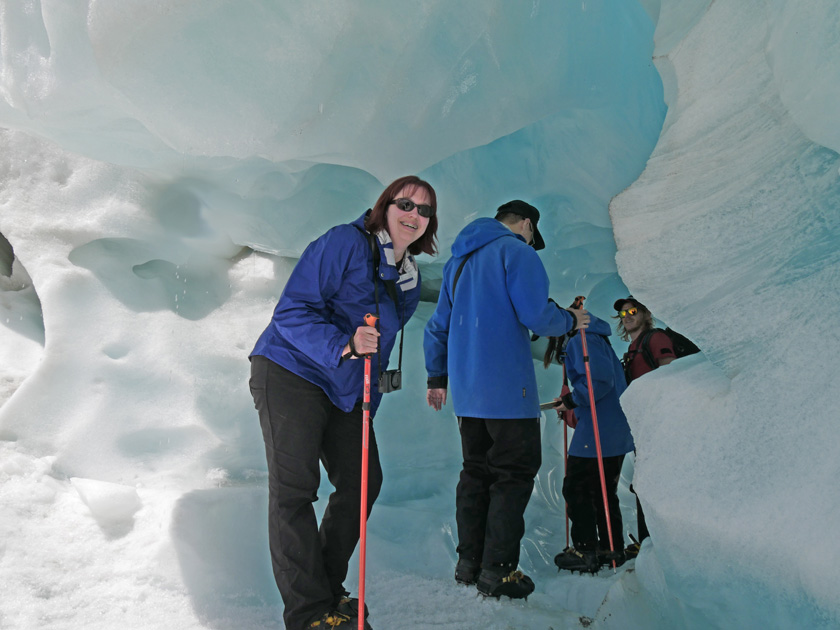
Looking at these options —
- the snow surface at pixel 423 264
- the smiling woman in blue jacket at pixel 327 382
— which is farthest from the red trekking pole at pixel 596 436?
the smiling woman in blue jacket at pixel 327 382

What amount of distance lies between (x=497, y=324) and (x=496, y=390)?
0.25 meters

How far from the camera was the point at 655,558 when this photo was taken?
2154 millimetres

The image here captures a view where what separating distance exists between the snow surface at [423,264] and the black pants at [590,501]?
0.19 m

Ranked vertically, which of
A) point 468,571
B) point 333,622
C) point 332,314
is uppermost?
point 332,314

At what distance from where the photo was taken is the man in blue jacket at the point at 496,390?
2340mm

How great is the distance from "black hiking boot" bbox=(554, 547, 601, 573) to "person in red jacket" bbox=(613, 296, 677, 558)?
41 cm

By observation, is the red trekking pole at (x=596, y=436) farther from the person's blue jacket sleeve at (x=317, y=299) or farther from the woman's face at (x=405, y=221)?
the person's blue jacket sleeve at (x=317, y=299)

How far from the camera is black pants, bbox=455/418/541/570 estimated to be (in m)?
2.33

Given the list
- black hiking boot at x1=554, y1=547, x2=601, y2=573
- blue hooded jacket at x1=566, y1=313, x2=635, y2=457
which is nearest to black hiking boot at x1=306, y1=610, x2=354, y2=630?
black hiking boot at x1=554, y1=547, x2=601, y2=573

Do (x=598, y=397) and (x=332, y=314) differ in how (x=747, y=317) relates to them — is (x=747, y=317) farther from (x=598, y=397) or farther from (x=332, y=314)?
(x=598, y=397)

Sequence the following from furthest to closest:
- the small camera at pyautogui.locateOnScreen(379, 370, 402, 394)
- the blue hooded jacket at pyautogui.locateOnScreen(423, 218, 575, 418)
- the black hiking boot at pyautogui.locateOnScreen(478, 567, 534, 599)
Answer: the blue hooded jacket at pyautogui.locateOnScreen(423, 218, 575, 418), the black hiking boot at pyautogui.locateOnScreen(478, 567, 534, 599), the small camera at pyautogui.locateOnScreen(379, 370, 402, 394)

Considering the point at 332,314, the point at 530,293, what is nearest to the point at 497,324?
the point at 530,293

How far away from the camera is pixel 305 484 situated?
1.98 m

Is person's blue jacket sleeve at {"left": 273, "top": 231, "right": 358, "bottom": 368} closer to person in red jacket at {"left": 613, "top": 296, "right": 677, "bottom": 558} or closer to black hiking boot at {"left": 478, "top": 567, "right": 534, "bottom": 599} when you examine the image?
black hiking boot at {"left": 478, "top": 567, "right": 534, "bottom": 599}
